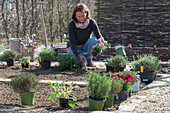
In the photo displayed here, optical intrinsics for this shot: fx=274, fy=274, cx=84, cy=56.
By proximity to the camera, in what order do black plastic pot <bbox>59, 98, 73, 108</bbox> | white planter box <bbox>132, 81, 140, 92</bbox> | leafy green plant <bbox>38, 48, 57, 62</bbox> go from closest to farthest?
black plastic pot <bbox>59, 98, 73, 108</bbox>
white planter box <bbox>132, 81, 140, 92</bbox>
leafy green plant <bbox>38, 48, 57, 62</bbox>

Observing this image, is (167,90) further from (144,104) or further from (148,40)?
(148,40)

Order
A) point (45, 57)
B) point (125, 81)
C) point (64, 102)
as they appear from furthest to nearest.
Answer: point (45, 57), point (125, 81), point (64, 102)

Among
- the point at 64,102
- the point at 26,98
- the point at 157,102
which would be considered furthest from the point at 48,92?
the point at 157,102

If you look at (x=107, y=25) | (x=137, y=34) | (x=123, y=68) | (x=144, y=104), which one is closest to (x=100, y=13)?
(x=107, y=25)

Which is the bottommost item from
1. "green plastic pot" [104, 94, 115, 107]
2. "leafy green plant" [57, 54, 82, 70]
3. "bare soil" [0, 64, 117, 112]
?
"bare soil" [0, 64, 117, 112]

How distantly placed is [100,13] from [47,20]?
765 centimetres

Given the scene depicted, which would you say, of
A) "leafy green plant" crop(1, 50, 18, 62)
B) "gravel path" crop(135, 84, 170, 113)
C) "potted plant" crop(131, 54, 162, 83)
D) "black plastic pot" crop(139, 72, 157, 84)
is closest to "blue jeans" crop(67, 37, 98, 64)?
"potted plant" crop(131, 54, 162, 83)

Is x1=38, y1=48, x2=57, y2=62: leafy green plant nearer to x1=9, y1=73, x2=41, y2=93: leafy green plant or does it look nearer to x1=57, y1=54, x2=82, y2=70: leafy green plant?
x1=57, y1=54, x2=82, y2=70: leafy green plant

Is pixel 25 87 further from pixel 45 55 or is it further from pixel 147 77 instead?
pixel 45 55

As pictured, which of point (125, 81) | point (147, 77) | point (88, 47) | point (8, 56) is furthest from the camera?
point (8, 56)

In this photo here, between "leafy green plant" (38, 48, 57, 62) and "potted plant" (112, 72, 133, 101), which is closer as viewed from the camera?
"potted plant" (112, 72, 133, 101)

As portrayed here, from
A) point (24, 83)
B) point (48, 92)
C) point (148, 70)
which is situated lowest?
point (48, 92)

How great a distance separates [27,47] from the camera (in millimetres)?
8695

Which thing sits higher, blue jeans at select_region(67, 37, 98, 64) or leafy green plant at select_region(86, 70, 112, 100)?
blue jeans at select_region(67, 37, 98, 64)
